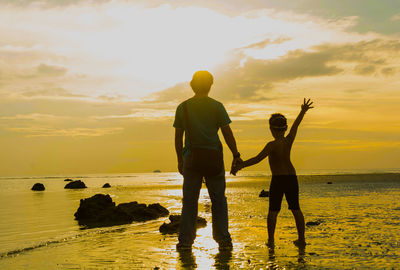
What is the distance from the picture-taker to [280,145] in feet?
22.1

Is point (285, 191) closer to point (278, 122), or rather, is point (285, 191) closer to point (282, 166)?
point (282, 166)

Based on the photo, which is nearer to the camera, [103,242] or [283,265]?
[283,265]

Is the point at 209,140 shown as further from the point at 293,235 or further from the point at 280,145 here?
the point at 293,235

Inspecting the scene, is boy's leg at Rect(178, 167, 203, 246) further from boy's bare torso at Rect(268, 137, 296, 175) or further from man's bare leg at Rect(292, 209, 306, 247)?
man's bare leg at Rect(292, 209, 306, 247)

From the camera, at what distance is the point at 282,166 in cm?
677

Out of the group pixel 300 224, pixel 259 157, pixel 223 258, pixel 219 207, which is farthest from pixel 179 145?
pixel 300 224

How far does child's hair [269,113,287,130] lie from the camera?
6789 millimetres

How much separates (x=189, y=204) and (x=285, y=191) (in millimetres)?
Result: 1781

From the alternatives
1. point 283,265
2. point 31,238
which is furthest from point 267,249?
point 31,238

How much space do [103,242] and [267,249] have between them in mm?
3467

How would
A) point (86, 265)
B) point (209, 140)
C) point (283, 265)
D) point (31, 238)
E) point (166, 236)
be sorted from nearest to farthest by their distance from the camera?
point (283, 265)
point (86, 265)
point (209, 140)
point (166, 236)
point (31, 238)

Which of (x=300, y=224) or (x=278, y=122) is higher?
(x=278, y=122)

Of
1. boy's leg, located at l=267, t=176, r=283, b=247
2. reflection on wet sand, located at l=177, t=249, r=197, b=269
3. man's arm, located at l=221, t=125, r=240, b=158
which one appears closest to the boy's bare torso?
boy's leg, located at l=267, t=176, r=283, b=247

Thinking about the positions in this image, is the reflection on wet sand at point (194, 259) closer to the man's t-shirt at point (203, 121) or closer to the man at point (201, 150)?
the man at point (201, 150)
